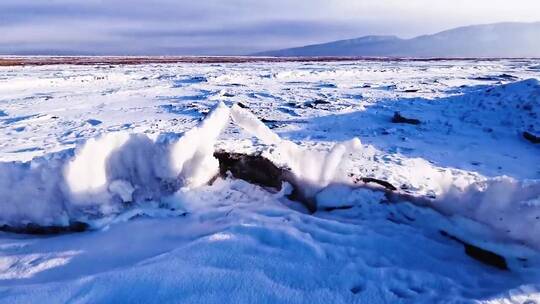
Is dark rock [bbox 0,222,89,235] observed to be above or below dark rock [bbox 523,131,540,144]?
above

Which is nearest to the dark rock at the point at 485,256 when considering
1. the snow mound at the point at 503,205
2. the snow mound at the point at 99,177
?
the snow mound at the point at 503,205

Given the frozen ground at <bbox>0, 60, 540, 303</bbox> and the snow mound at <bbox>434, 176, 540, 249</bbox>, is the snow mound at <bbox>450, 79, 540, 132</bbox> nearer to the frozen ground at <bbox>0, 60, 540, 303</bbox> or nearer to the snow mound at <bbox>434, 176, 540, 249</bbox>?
the frozen ground at <bbox>0, 60, 540, 303</bbox>

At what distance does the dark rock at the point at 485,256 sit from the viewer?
9.78 feet

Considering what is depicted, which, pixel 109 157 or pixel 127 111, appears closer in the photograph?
pixel 109 157

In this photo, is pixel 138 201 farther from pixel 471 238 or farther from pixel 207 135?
pixel 471 238

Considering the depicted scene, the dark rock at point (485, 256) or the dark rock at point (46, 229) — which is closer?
the dark rock at point (485, 256)

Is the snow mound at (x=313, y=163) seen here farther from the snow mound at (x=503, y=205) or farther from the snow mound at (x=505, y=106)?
the snow mound at (x=505, y=106)

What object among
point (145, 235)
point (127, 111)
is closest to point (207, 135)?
point (145, 235)

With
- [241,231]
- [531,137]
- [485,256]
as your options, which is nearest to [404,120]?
[531,137]

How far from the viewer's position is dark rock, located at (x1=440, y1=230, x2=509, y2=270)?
298cm

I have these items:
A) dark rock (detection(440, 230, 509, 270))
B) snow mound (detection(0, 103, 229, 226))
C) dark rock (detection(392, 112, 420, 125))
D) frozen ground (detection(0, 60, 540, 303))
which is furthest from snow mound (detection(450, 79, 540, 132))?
snow mound (detection(0, 103, 229, 226))

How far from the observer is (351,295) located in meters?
2.53

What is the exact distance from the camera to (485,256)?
3.05m

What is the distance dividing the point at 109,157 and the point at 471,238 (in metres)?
2.85
